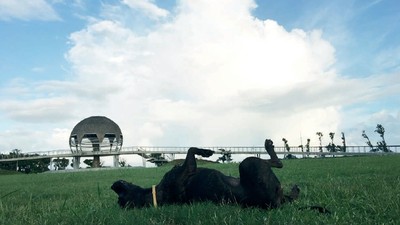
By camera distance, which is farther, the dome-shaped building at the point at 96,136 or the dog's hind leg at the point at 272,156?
the dome-shaped building at the point at 96,136

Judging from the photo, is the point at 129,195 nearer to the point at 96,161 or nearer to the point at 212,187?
the point at 212,187

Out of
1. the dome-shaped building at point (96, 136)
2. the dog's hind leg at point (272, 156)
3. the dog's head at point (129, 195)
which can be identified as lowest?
the dog's head at point (129, 195)

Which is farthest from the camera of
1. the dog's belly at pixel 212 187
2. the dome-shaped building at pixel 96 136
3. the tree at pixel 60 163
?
the tree at pixel 60 163

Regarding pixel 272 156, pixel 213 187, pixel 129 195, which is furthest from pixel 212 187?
pixel 129 195

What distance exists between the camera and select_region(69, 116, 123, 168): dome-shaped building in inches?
3698

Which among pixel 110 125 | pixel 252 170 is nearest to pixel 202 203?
pixel 252 170

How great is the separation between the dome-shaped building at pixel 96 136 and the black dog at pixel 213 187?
292 ft

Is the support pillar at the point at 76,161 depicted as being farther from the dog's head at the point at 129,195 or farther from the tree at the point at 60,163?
the dog's head at the point at 129,195

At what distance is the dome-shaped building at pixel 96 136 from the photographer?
308 feet

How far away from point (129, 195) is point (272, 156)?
2.72m

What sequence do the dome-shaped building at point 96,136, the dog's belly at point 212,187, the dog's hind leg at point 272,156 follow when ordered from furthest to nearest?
1. the dome-shaped building at point 96,136
2. the dog's hind leg at point 272,156
3. the dog's belly at point 212,187

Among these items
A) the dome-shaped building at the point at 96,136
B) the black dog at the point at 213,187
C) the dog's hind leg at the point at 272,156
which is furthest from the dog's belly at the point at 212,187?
the dome-shaped building at the point at 96,136

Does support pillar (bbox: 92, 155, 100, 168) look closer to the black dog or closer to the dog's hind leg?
the black dog

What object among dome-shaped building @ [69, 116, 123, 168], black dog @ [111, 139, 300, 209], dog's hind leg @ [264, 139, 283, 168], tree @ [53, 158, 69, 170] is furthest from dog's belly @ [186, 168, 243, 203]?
tree @ [53, 158, 69, 170]
